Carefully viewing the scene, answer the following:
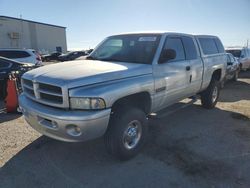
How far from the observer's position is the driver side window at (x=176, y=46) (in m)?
4.64

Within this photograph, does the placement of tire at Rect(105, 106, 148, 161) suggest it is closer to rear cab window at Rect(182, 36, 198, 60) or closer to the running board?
the running board

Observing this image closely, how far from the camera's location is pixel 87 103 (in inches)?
123

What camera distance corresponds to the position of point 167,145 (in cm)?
438

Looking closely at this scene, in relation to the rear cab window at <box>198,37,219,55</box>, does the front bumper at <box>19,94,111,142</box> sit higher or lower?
lower

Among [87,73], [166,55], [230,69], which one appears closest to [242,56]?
[230,69]

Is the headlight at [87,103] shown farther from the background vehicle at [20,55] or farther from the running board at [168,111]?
the background vehicle at [20,55]

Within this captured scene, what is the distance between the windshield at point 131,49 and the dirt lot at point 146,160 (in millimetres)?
1574

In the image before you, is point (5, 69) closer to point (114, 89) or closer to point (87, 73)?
point (87, 73)

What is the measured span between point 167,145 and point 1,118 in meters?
4.07

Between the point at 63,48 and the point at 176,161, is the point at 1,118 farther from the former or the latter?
the point at 63,48

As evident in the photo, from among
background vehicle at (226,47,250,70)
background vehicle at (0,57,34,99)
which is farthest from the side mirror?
background vehicle at (226,47,250,70)

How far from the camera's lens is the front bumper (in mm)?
3081

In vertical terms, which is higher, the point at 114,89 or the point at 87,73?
the point at 87,73

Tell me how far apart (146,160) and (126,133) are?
544 mm
